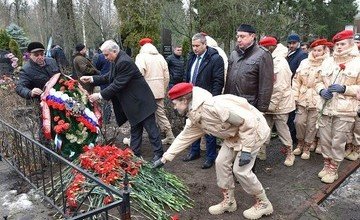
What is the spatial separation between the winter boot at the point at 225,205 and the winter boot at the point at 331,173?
1.56 meters

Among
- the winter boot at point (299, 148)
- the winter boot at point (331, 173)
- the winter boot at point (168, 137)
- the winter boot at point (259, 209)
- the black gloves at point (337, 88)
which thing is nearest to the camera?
the winter boot at point (259, 209)

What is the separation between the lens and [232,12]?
42.5 ft

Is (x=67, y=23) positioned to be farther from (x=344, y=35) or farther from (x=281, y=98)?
(x=344, y=35)

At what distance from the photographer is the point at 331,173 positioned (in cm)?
461

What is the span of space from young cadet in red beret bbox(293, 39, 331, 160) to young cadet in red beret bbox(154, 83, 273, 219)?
81.1 inches

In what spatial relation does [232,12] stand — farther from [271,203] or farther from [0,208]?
[0,208]

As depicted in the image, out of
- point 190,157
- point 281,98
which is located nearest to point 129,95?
point 190,157

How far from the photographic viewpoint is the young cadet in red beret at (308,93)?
5.17 m

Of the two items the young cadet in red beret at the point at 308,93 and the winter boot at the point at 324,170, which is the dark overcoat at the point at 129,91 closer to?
the young cadet in red beret at the point at 308,93

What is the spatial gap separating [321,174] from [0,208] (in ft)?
13.5

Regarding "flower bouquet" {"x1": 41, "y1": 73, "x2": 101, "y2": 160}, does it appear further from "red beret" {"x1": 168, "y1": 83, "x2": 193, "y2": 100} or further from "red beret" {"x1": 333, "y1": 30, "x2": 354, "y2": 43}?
"red beret" {"x1": 333, "y1": 30, "x2": 354, "y2": 43}

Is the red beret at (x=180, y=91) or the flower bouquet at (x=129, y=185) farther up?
the red beret at (x=180, y=91)

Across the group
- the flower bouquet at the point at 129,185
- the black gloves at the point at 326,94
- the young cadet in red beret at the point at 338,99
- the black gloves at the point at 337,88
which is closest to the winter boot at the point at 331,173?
the young cadet in red beret at the point at 338,99

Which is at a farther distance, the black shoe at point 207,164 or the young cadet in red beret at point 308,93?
the young cadet in red beret at point 308,93
